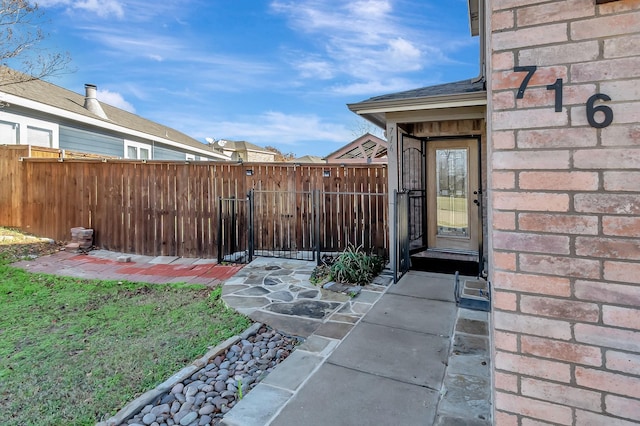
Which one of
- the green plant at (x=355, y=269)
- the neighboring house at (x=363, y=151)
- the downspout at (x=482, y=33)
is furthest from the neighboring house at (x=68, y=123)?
the downspout at (x=482, y=33)

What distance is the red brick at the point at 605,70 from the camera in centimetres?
124

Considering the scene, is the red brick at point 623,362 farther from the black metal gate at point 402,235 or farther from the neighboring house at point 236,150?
the neighboring house at point 236,150

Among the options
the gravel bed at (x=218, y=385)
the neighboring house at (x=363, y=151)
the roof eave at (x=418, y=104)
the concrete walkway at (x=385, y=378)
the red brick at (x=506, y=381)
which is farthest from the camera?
the neighboring house at (x=363, y=151)

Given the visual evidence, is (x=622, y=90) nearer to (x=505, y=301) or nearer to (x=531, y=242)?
(x=531, y=242)

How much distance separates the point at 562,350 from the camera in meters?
1.34

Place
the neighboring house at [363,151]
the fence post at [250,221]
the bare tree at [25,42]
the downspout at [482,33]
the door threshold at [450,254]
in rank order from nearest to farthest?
the downspout at [482,33]
the door threshold at [450,254]
the fence post at [250,221]
the bare tree at [25,42]
the neighboring house at [363,151]

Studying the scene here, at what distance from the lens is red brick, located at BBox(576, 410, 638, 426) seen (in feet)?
4.17

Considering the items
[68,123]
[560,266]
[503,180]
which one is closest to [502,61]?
[503,180]

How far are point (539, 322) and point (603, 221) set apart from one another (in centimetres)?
45

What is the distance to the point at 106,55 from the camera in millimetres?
12969

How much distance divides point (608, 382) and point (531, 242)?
1.86 ft

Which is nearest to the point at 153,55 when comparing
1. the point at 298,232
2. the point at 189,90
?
the point at 189,90

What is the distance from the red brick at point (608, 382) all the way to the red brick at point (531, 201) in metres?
0.62

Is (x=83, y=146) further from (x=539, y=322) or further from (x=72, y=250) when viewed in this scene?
(x=539, y=322)
